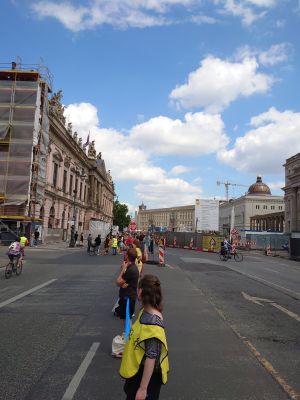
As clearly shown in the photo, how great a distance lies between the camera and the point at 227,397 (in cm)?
506

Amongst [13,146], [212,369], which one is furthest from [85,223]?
Result: [212,369]

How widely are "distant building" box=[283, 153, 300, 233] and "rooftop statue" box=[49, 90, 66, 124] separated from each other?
5698 cm

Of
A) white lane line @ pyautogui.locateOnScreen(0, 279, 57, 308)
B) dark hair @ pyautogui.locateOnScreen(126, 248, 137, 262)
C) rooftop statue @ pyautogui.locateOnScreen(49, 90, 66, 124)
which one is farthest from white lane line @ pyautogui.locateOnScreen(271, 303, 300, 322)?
rooftop statue @ pyautogui.locateOnScreen(49, 90, 66, 124)

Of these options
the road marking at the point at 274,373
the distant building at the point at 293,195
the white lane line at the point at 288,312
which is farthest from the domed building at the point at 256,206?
the road marking at the point at 274,373

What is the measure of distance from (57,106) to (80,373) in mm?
54392

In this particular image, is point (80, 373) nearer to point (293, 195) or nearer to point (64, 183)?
point (64, 183)

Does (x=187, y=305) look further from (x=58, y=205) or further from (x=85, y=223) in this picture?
(x=85, y=223)

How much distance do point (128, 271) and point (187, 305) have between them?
338 centimetres

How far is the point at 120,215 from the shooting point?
174 m

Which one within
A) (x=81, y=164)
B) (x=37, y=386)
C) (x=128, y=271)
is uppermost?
(x=81, y=164)

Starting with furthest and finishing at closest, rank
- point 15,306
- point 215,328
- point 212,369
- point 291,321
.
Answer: point 15,306, point 291,321, point 215,328, point 212,369

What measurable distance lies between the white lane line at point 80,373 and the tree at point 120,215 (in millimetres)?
161312

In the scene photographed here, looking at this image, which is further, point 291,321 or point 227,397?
point 291,321

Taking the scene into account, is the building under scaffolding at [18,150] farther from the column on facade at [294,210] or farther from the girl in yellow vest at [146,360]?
the column on facade at [294,210]
